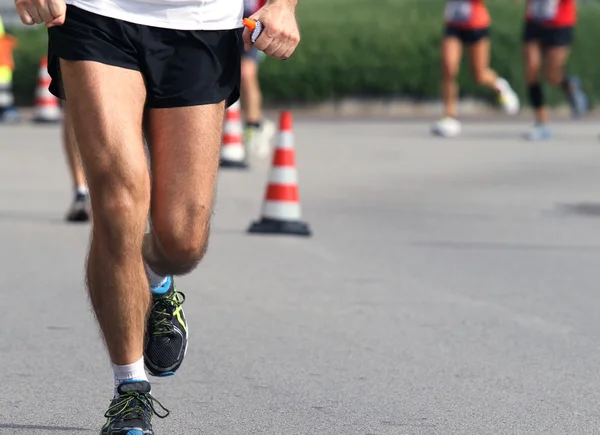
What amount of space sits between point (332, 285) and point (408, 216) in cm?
320

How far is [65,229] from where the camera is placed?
9.66 m

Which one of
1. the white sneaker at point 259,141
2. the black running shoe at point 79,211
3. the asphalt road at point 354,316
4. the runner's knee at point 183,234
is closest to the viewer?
the runner's knee at point 183,234

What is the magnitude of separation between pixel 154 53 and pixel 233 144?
9249 mm

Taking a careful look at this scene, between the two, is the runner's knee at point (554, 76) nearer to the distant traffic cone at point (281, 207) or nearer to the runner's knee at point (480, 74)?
the runner's knee at point (480, 74)

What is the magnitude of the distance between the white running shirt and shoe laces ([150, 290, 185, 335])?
0.90 metres

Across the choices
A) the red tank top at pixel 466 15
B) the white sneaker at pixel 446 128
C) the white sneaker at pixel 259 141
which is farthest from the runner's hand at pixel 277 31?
the white sneaker at pixel 446 128

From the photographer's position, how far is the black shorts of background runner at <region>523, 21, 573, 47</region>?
1694 centimetres

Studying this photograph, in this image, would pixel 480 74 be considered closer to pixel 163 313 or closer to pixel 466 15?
pixel 466 15

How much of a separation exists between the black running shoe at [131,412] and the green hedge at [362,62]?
18.2m

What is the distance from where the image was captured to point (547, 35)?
17.0 metres

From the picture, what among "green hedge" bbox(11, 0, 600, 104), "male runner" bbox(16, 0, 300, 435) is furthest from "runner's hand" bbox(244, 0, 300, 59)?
"green hedge" bbox(11, 0, 600, 104)

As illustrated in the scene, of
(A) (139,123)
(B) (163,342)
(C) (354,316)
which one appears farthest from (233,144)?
(A) (139,123)

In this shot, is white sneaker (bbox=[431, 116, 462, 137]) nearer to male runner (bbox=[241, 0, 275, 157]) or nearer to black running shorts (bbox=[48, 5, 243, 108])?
male runner (bbox=[241, 0, 275, 157])

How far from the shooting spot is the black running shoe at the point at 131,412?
4.23 metres
